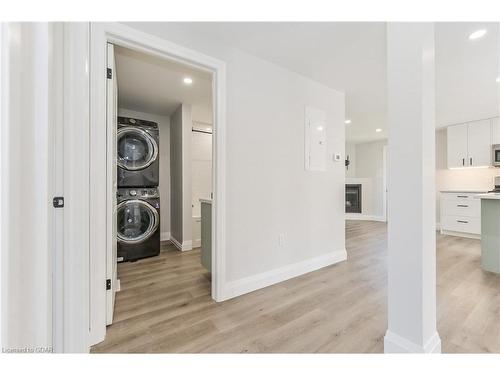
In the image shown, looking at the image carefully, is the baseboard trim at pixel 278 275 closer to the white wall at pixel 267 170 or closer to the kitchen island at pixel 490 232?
the white wall at pixel 267 170

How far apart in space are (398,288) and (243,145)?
1.52 m

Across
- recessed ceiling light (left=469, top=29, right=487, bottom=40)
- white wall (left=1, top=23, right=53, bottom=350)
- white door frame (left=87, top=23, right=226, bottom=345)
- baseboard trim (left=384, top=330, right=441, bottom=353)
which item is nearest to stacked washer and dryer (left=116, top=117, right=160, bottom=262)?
white door frame (left=87, top=23, right=226, bottom=345)

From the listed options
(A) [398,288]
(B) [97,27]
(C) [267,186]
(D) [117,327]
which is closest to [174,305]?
(D) [117,327]

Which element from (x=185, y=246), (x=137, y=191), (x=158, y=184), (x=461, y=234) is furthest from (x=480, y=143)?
(x=137, y=191)

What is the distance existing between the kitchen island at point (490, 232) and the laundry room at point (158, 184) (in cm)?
313

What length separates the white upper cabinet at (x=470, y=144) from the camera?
417 cm

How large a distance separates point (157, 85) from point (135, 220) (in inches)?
70.0

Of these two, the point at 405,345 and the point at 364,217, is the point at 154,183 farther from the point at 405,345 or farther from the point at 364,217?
the point at 364,217

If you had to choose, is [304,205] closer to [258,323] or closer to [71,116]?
[258,323]

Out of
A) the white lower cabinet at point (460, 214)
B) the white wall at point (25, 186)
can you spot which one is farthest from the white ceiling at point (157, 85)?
the white lower cabinet at point (460, 214)

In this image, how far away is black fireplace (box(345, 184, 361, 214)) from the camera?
6.76 meters

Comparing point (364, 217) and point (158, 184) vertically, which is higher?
point (158, 184)

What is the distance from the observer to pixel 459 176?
4801 millimetres

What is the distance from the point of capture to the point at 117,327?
150 cm
